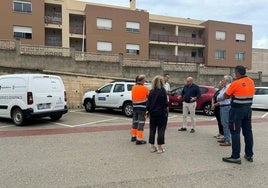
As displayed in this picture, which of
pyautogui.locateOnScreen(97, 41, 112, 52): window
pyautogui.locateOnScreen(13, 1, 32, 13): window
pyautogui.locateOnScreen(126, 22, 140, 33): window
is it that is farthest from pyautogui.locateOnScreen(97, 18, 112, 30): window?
pyautogui.locateOnScreen(13, 1, 32, 13): window

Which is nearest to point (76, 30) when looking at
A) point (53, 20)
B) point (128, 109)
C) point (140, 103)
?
point (53, 20)

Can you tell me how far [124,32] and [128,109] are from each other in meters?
23.1

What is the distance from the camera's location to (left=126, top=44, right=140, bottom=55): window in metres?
34.6

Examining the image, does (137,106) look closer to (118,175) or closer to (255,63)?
(118,175)

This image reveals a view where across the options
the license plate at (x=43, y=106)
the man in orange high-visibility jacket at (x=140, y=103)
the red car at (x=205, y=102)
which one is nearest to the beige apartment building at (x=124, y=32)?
the red car at (x=205, y=102)

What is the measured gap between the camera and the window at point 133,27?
34750mm

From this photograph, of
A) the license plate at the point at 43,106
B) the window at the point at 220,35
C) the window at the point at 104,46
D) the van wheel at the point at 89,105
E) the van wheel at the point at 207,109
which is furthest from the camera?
the window at the point at 220,35

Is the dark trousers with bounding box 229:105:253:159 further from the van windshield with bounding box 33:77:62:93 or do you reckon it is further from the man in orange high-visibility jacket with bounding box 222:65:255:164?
the van windshield with bounding box 33:77:62:93

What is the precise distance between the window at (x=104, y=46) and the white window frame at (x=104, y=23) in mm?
1835

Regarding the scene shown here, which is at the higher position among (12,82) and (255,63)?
(255,63)

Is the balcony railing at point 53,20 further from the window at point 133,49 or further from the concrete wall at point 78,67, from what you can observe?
the concrete wall at point 78,67

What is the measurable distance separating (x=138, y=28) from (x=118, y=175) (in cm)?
3209

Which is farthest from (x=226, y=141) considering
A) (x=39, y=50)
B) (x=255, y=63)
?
(x=255, y=63)

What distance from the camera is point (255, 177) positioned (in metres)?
4.88
